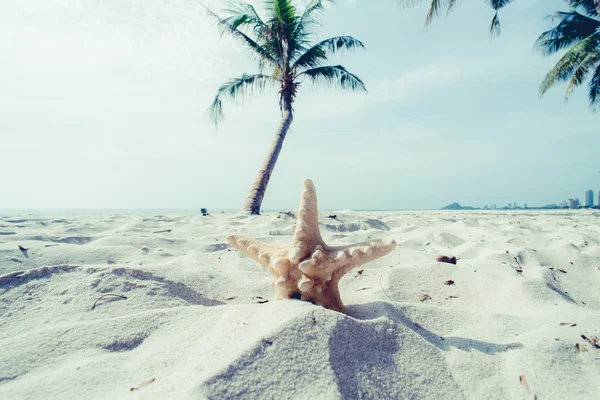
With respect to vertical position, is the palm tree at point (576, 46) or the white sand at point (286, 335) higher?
the palm tree at point (576, 46)

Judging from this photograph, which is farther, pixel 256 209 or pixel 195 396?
pixel 256 209

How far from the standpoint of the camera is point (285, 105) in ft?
35.3

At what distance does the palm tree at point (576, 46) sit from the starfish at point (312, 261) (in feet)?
52.5

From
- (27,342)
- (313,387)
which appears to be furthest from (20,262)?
(313,387)

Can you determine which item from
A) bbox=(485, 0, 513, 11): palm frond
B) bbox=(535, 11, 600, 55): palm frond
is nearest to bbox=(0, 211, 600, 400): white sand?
bbox=(485, 0, 513, 11): palm frond

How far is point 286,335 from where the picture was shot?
3.67 ft

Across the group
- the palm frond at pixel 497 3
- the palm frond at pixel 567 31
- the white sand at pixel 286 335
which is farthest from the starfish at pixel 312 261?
the palm frond at pixel 567 31

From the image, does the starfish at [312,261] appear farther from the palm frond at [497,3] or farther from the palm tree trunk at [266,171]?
the palm frond at [497,3]

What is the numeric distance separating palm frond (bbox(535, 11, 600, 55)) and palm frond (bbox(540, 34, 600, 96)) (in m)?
1.54

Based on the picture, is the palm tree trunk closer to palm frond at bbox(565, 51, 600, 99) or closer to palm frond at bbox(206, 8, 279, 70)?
palm frond at bbox(206, 8, 279, 70)

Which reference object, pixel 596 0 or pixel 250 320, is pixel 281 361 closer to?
pixel 250 320

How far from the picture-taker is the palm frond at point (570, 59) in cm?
1247

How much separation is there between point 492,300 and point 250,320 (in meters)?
1.49

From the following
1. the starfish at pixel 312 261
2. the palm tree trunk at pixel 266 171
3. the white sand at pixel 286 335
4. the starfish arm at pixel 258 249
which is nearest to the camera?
the white sand at pixel 286 335
